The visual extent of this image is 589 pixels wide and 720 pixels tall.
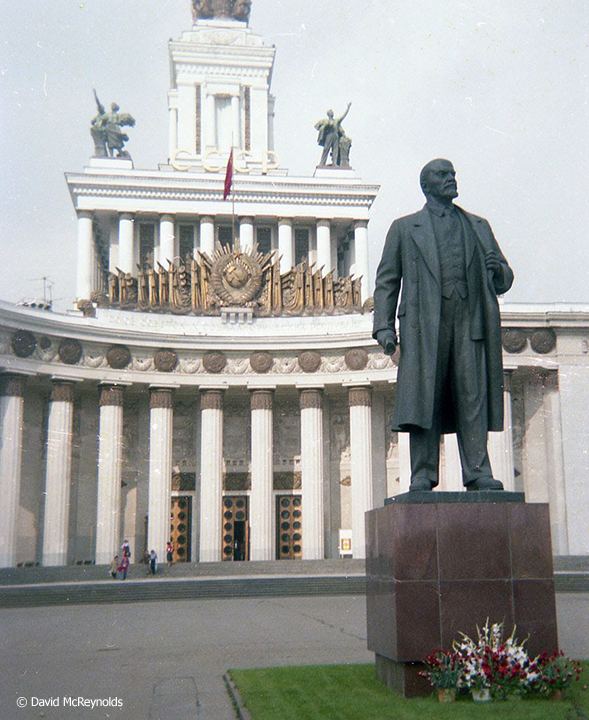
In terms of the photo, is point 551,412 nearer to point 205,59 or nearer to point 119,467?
point 119,467

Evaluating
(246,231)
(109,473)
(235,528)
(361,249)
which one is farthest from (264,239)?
(109,473)

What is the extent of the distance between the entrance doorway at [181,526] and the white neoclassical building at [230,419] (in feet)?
0.21

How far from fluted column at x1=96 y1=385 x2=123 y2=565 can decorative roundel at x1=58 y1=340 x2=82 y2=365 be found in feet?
4.51

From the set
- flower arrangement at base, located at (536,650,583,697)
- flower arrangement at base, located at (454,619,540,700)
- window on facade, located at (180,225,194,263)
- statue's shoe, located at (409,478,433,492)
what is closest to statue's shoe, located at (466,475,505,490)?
statue's shoe, located at (409,478,433,492)

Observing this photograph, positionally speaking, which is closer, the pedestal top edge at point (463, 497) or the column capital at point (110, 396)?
the pedestal top edge at point (463, 497)

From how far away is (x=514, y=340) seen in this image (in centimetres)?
3247

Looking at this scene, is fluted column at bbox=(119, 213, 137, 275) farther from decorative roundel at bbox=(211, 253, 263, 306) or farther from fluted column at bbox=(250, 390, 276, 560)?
fluted column at bbox=(250, 390, 276, 560)

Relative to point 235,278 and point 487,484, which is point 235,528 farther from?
point 487,484

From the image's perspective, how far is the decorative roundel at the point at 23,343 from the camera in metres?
30.8

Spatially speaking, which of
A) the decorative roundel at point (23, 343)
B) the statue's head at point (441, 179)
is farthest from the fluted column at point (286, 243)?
the statue's head at point (441, 179)

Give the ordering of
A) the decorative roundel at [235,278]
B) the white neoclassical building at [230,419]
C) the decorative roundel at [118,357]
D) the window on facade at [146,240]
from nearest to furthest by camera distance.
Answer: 1. the white neoclassical building at [230,419]
2. the decorative roundel at [118,357]
3. the decorative roundel at [235,278]
4. the window on facade at [146,240]

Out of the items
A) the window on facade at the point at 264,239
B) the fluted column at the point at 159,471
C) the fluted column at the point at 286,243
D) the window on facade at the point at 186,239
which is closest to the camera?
the fluted column at the point at 159,471

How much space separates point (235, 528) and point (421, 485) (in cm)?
2786

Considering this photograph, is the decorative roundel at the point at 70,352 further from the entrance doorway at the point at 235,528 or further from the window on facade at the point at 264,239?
the window on facade at the point at 264,239
